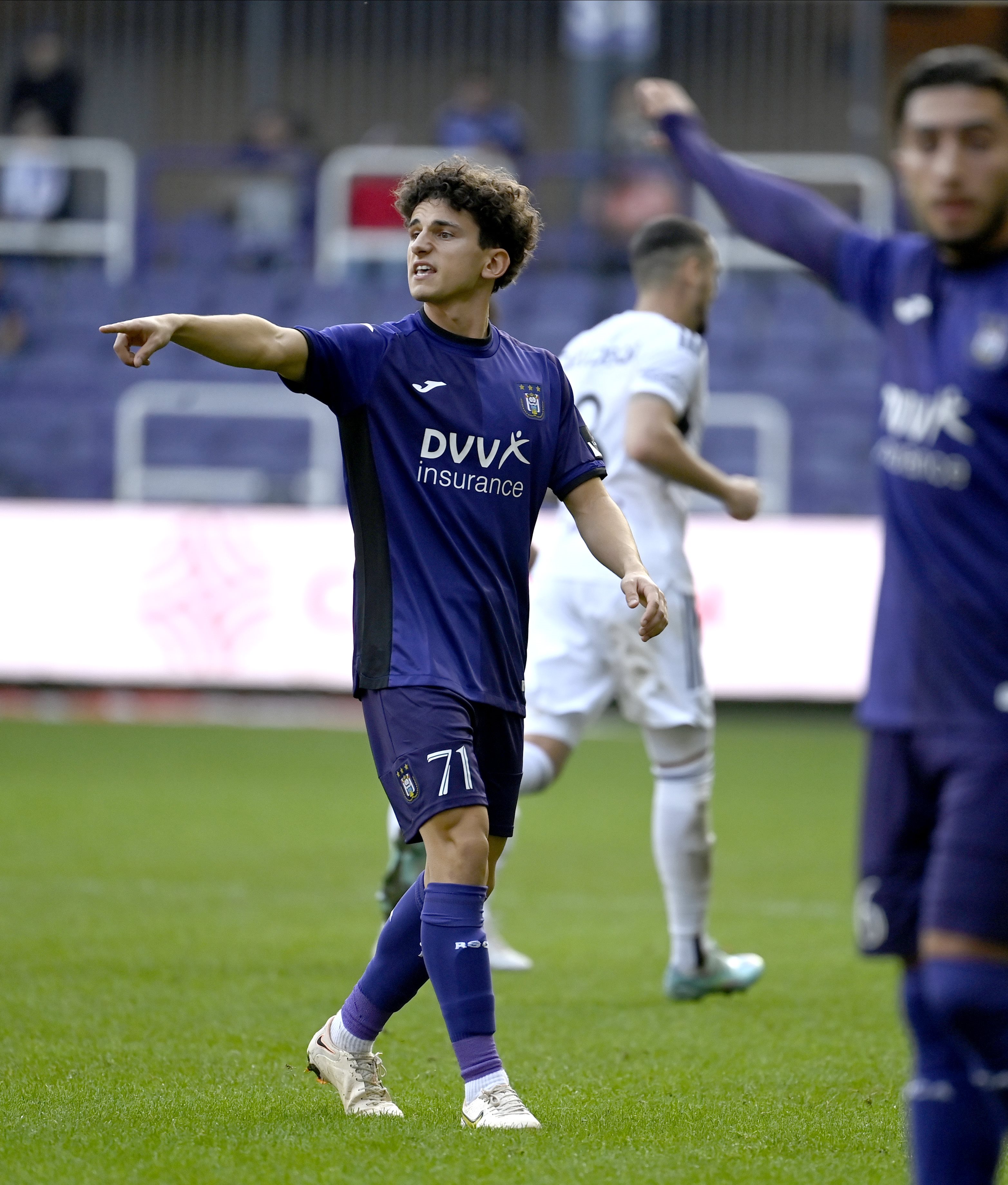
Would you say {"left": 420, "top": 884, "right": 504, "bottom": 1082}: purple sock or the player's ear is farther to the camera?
the player's ear

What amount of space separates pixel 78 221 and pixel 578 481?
16.8 meters

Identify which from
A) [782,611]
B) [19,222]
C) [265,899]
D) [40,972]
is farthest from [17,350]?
[40,972]

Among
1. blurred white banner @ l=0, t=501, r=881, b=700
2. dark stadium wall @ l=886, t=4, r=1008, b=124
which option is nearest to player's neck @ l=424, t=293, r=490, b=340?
blurred white banner @ l=0, t=501, r=881, b=700

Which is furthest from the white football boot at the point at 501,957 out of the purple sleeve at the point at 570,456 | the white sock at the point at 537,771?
the purple sleeve at the point at 570,456

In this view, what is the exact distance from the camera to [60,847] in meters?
8.56

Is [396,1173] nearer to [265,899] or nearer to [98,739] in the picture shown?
[265,899]

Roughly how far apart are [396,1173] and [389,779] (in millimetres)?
853

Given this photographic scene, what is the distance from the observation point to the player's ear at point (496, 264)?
163 inches

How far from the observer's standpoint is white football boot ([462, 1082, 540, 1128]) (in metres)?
3.87

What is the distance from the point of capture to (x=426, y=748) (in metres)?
3.88

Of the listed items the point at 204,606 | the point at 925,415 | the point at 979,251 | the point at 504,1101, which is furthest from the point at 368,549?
the point at 204,606

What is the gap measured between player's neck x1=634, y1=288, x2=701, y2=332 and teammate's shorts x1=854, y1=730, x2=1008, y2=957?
10.8ft

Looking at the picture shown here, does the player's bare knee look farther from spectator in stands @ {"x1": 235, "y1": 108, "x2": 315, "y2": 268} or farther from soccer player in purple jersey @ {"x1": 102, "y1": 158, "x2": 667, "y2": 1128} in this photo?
spectator in stands @ {"x1": 235, "y1": 108, "x2": 315, "y2": 268}

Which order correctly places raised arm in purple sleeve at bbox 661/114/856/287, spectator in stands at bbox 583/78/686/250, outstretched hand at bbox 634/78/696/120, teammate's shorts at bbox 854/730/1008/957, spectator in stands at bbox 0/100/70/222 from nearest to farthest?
teammate's shorts at bbox 854/730/1008/957 < raised arm in purple sleeve at bbox 661/114/856/287 < outstretched hand at bbox 634/78/696/120 < spectator in stands at bbox 583/78/686/250 < spectator in stands at bbox 0/100/70/222
